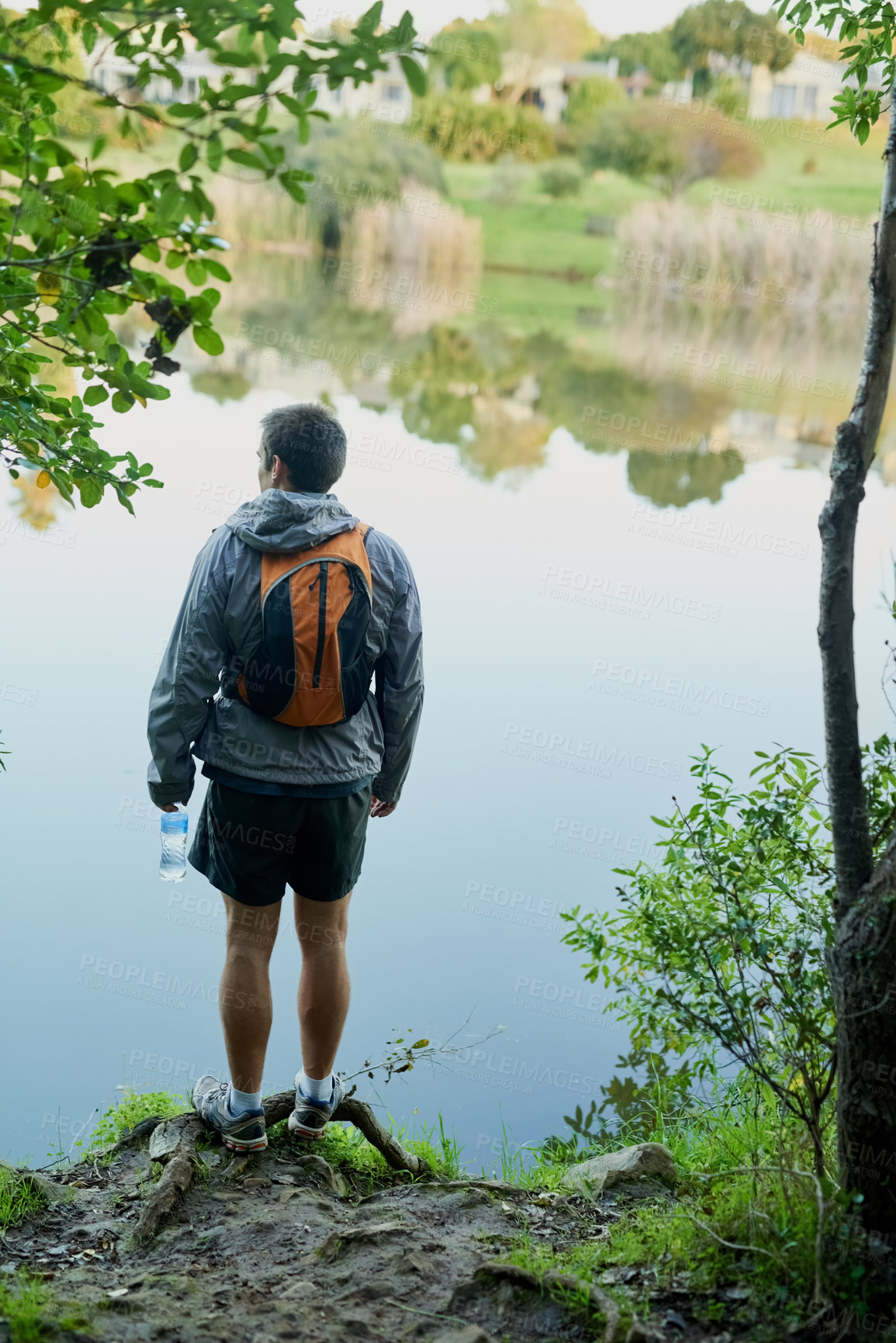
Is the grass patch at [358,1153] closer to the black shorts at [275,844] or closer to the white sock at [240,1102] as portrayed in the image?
the white sock at [240,1102]

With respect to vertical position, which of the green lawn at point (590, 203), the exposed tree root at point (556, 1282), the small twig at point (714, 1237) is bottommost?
the exposed tree root at point (556, 1282)

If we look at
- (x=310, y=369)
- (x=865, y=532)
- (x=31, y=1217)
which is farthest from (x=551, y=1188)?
(x=310, y=369)

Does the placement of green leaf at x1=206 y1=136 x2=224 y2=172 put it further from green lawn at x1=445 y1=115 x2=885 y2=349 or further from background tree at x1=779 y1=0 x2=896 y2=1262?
green lawn at x1=445 y1=115 x2=885 y2=349

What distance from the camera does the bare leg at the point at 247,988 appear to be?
8.13 ft

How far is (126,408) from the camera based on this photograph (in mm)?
1990

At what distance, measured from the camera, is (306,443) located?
2.42m

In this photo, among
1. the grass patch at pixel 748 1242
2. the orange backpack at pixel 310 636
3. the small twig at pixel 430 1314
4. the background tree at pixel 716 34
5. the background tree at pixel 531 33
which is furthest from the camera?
the background tree at pixel 716 34

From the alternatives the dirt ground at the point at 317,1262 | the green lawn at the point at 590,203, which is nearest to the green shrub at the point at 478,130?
the green lawn at the point at 590,203

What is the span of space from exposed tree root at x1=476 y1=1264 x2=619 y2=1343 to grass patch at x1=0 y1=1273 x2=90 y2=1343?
68 cm

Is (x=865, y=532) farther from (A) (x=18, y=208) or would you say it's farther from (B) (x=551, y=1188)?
(A) (x=18, y=208)

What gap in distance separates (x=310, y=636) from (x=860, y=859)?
45.8 inches

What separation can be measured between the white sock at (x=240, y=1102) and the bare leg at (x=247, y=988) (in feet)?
0.05

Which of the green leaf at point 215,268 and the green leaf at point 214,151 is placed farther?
the green leaf at point 215,268

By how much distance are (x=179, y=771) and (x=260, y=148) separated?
136 centimetres
